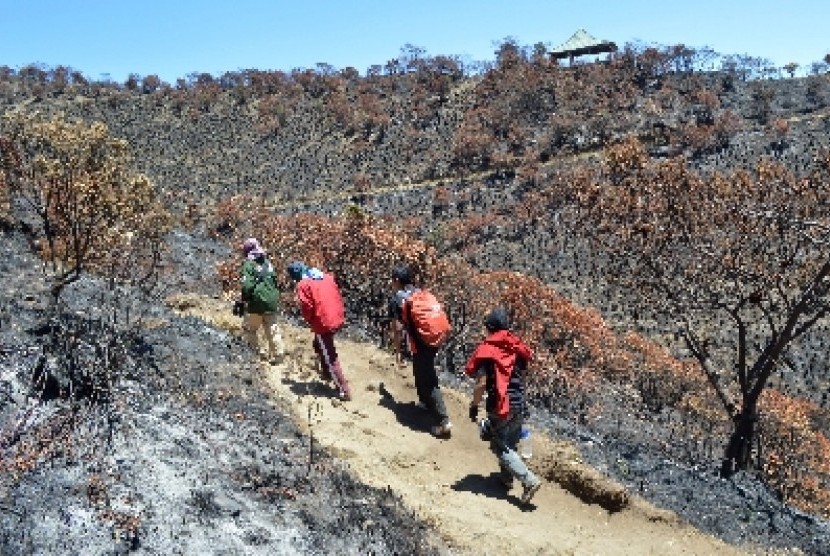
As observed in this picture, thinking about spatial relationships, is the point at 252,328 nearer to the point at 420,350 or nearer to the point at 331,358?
the point at 331,358

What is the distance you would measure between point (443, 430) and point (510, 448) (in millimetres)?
1170

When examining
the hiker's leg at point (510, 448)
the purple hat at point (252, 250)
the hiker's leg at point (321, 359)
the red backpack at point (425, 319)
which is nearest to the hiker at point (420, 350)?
the red backpack at point (425, 319)

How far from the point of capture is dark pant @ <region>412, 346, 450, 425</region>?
790 cm

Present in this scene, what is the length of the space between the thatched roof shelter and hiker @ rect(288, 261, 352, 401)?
71.7 metres

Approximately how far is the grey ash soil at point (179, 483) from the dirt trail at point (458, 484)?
1.27ft

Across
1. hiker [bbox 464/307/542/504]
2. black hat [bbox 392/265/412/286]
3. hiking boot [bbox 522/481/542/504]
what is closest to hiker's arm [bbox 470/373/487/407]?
hiker [bbox 464/307/542/504]

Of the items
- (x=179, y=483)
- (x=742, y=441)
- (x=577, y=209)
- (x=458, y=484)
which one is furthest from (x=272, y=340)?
→ (x=577, y=209)

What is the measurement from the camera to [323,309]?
8258 mm

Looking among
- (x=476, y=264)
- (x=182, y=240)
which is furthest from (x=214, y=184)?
(x=182, y=240)

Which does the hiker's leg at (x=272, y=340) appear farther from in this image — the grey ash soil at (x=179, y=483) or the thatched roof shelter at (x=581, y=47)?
the thatched roof shelter at (x=581, y=47)

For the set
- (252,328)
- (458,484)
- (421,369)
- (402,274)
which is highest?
(402,274)

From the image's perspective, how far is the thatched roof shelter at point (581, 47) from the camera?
74562mm

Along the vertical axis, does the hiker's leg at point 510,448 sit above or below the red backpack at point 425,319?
below

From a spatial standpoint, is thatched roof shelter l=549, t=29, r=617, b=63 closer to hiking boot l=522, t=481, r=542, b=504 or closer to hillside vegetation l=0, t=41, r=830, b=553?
hillside vegetation l=0, t=41, r=830, b=553
